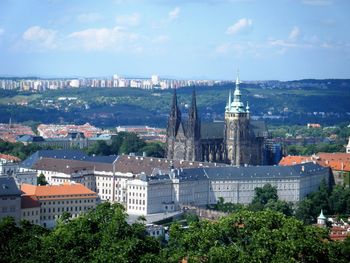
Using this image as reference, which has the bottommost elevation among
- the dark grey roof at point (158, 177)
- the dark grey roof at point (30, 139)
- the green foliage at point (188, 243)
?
the dark grey roof at point (30, 139)

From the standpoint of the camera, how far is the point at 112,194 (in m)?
90.5

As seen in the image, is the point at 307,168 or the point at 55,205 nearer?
the point at 55,205

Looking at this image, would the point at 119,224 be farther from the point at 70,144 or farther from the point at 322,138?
the point at 322,138

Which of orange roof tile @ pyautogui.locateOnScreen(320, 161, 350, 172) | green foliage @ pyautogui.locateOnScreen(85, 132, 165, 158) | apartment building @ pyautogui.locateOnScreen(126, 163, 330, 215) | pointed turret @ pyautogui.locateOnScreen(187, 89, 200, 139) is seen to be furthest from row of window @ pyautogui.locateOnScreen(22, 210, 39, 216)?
green foliage @ pyautogui.locateOnScreen(85, 132, 165, 158)

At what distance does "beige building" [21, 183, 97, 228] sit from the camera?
74.9 meters

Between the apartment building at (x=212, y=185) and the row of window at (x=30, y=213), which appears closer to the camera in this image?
the row of window at (x=30, y=213)

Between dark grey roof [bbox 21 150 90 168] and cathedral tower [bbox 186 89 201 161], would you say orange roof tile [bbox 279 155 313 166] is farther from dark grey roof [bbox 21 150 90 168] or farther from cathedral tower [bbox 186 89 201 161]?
dark grey roof [bbox 21 150 90 168]

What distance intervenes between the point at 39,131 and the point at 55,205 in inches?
3717

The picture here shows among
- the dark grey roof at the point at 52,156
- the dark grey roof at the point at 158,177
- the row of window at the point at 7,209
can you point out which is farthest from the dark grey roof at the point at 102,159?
the row of window at the point at 7,209

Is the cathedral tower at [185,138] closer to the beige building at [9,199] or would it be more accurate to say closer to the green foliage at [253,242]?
the beige building at [9,199]

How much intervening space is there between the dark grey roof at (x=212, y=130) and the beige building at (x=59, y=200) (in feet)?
92.6

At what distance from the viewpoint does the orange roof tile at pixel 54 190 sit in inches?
2980

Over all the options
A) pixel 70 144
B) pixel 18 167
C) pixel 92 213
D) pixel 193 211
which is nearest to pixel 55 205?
pixel 193 211

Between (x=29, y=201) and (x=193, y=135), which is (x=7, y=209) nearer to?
(x=29, y=201)
